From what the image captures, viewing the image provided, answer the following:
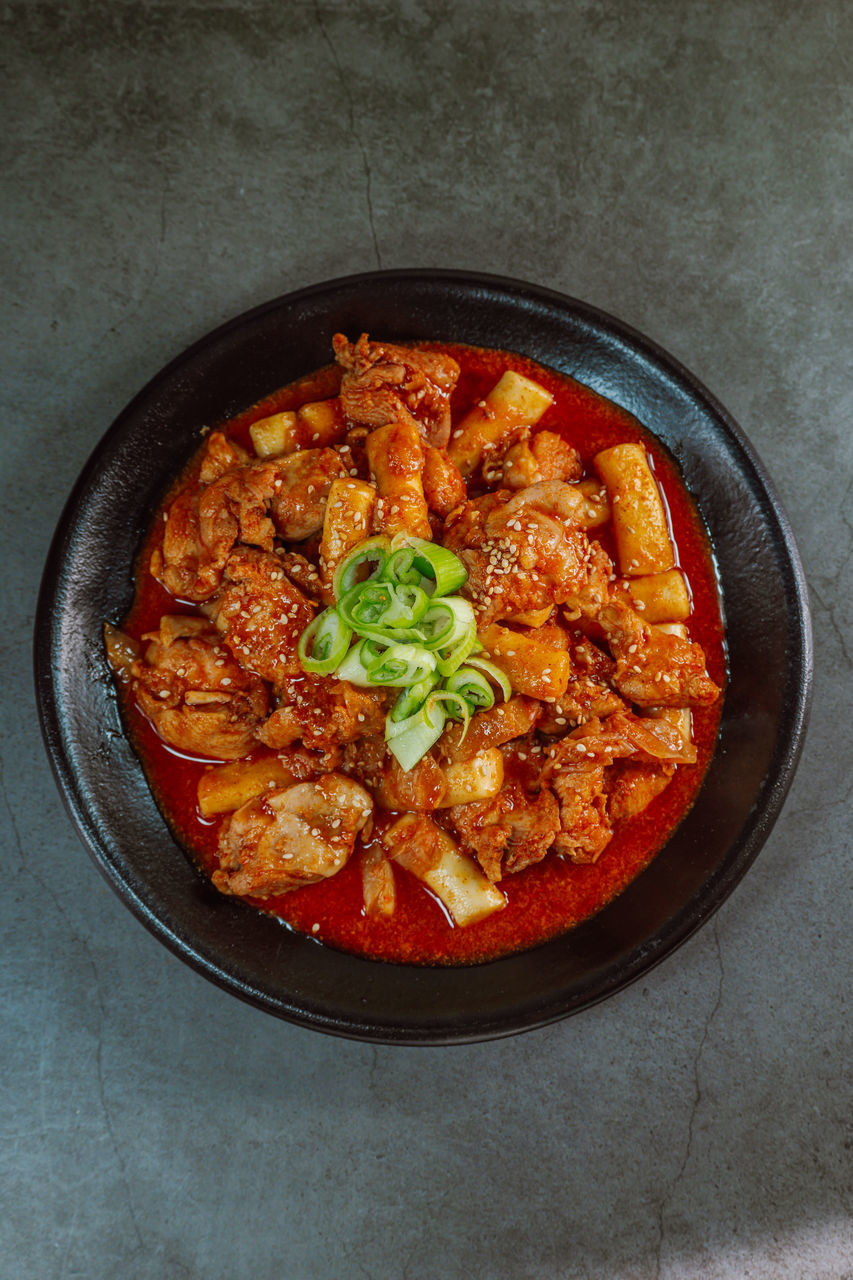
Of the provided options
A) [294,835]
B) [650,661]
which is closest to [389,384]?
[650,661]

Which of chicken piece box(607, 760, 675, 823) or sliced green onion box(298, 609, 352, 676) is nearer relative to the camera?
sliced green onion box(298, 609, 352, 676)

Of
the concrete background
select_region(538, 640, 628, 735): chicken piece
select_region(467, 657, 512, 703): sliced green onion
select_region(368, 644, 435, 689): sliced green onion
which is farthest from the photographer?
the concrete background

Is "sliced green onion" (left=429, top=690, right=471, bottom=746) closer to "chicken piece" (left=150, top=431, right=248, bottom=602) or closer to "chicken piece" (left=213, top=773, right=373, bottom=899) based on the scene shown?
"chicken piece" (left=213, top=773, right=373, bottom=899)

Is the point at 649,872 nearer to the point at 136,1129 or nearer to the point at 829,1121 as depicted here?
the point at 829,1121

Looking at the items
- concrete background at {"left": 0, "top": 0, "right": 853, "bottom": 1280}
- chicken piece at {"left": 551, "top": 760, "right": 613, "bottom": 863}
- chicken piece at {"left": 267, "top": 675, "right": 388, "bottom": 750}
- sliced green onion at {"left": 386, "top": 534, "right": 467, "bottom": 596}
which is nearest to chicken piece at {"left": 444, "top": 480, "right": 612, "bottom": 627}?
sliced green onion at {"left": 386, "top": 534, "right": 467, "bottom": 596}

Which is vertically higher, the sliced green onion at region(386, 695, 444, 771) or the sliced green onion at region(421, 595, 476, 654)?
the sliced green onion at region(421, 595, 476, 654)

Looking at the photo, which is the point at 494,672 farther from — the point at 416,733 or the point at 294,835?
the point at 294,835

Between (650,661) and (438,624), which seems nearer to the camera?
(438,624)
